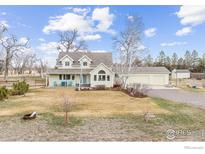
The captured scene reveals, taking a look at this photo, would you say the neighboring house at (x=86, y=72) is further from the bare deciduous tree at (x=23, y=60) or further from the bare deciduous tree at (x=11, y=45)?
the bare deciduous tree at (x=11, y=45)

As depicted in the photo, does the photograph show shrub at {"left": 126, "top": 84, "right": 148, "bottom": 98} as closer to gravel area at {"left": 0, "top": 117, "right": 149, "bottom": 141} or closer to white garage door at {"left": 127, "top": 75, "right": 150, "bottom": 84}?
white garage door at {"left": 127, "top": 75, "right": 150, "bottom": 84}

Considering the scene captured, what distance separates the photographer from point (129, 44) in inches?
255

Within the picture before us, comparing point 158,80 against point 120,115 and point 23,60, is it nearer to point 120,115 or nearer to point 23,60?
point 120,115

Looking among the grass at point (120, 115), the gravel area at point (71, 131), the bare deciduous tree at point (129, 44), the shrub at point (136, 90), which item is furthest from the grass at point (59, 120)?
the shrub at point (136, 90)

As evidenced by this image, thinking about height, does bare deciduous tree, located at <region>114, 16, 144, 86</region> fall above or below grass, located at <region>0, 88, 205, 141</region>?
above

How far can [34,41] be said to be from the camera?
4.88 m

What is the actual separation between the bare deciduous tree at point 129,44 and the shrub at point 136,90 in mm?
844

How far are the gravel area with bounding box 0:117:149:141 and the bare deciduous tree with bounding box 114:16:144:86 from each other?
6.95 ft

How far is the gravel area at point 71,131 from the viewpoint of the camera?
386cm

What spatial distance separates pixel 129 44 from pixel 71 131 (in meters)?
3.30

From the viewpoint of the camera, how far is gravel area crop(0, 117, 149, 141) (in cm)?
386

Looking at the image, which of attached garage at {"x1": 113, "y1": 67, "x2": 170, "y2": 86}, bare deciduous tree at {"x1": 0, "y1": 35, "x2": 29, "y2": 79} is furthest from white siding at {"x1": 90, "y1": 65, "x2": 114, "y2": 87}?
bare deciduous tree at {"x1": 0, "y1": 35, "x2": 29, "y2": 79}

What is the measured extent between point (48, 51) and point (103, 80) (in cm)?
738
